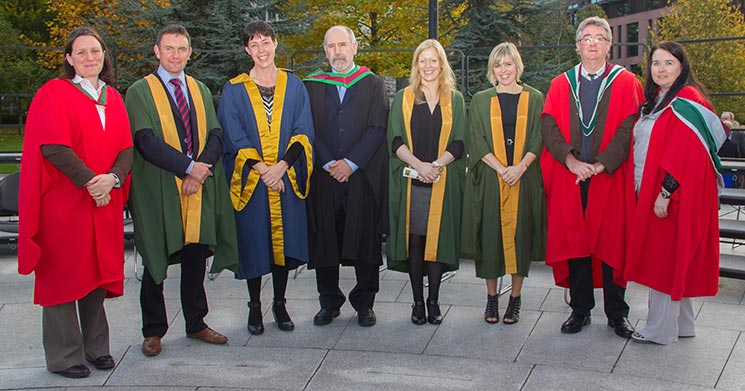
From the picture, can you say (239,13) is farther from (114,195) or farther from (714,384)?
(714,384)

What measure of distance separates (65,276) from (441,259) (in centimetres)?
236

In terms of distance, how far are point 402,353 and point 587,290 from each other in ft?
4.40

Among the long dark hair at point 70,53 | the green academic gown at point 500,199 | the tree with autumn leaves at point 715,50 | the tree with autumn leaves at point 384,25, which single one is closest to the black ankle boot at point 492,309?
the green academic gown at point 500,199

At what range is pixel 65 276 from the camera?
4449 mm

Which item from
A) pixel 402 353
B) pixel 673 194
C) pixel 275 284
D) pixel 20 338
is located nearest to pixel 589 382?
pixel 402 353

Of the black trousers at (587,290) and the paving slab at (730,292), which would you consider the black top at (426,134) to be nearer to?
the black trousers at (587,290)

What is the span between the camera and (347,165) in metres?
5.26

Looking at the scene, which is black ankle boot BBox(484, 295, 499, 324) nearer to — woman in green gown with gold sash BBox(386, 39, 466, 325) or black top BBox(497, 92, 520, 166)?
woman in green gown with gold sash BBox(386, 39, 466, 325)

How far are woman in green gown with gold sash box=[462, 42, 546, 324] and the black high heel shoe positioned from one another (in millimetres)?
336

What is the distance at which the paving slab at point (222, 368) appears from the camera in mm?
4473

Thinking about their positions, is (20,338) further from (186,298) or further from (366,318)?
(366,318)

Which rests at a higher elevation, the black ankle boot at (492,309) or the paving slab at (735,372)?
the black ankle boot at (492,309)

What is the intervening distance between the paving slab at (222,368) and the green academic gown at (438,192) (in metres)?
1.04

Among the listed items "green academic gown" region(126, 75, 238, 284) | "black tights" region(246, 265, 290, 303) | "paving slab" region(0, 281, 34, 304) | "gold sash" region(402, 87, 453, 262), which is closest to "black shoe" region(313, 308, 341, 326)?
"black tights" region(246, 265, 290, 303)
